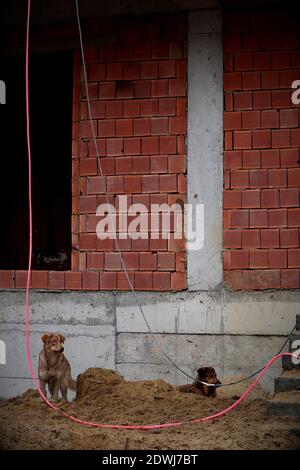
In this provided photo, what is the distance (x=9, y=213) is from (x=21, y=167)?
42 centimetres

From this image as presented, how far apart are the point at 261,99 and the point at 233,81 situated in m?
0.26

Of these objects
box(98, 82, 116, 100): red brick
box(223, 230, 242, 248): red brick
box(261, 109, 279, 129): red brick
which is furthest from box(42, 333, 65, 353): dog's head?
box(261, 109, 279, 129): red brick

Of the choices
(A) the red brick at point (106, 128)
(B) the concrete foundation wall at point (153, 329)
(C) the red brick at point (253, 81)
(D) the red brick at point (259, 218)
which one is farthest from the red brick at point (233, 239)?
(A) the red brick at point (106, 128)

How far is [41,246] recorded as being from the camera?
196 inches

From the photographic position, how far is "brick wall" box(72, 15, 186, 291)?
4.49 meters

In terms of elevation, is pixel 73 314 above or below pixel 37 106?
below

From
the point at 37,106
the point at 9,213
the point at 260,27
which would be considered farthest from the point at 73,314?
the point at 260,27

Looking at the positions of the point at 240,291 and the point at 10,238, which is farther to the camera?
the point at 10,238

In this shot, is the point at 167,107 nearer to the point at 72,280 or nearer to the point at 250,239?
the point at 250,239

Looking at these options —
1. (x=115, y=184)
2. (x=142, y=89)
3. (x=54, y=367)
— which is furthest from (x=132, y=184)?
(x=54, y=367)

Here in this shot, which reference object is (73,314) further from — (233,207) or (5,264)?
(233,207)

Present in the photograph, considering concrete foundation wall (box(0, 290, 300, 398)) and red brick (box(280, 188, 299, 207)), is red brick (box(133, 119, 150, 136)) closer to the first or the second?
red brick (box(280, 188, 299, 207))

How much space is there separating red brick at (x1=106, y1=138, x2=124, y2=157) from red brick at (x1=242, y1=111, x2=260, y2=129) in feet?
3.19

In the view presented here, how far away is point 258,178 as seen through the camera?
4.39 metres
